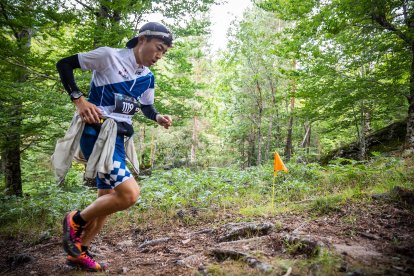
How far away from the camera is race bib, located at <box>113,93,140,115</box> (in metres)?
2.60

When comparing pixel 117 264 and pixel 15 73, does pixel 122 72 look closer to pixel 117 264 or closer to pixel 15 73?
pixel 117 264

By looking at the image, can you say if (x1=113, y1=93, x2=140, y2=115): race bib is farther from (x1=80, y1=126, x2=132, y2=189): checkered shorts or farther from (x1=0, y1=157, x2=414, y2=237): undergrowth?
(x1=0, y1=157, x2=414, y2=237): undergrowth

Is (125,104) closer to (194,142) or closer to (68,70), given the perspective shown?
(68,70)

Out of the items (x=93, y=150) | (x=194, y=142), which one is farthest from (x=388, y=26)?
(x=194, y=142)

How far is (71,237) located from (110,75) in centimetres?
166

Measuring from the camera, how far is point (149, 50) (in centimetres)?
262

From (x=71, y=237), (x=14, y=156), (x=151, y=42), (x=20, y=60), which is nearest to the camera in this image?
(x=71, y=237)

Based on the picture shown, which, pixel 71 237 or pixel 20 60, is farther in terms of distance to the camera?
pixel 20 60

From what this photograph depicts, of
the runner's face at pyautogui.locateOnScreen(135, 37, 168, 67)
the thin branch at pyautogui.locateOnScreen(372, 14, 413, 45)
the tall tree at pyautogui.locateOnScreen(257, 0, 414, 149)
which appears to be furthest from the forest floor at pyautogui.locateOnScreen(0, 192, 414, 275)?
the thin branch at pyautogui.locateOnScreen(372, 14, 413, 45)

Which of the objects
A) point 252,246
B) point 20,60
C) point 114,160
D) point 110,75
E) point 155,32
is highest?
point 20,60

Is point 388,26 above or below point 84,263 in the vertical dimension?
above

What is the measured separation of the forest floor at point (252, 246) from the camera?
199 centimetres

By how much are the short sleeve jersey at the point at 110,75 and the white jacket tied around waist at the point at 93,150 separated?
212mm

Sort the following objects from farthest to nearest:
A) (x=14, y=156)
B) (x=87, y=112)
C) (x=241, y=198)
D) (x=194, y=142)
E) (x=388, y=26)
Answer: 1. (x=194, y=142)
2. (x=14, y=156)
3. (x=388, y=26)
4. (x=241, y=198)
5. (x=87, y=112)
